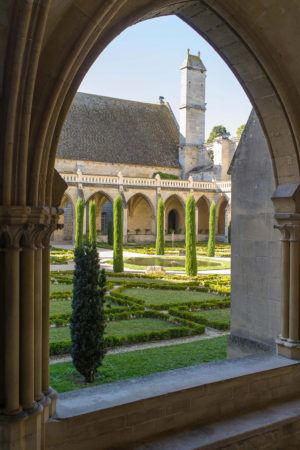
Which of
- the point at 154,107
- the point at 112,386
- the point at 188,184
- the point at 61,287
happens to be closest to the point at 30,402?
the point at 112,386

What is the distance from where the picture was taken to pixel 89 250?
6086 mm

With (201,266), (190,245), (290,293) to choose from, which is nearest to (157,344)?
(290,293)

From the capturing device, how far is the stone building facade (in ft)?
104

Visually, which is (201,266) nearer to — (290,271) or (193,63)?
(290,271)

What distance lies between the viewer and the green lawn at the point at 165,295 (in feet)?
37.0

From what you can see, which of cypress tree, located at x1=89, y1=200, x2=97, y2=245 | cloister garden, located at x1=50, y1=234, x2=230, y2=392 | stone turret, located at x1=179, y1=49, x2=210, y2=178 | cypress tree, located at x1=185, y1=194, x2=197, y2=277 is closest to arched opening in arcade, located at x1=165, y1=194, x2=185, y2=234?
stone turret, located at x1=179, y1=49, x2=210, y2=178

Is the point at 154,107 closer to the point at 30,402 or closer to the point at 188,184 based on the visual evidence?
the point at 188,184

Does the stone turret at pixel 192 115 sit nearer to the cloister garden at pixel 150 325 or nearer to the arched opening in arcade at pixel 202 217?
the arched opening in arcade at pixel 202 217

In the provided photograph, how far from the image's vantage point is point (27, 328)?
2834mm

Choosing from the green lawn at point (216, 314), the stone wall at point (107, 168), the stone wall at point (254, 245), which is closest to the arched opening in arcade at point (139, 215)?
the stone wall at point (107, 168)

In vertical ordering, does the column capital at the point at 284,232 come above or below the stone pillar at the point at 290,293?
above

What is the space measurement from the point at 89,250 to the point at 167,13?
323 cm

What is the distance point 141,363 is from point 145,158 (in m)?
29.6

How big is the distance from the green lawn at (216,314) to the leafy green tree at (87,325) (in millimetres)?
4218
